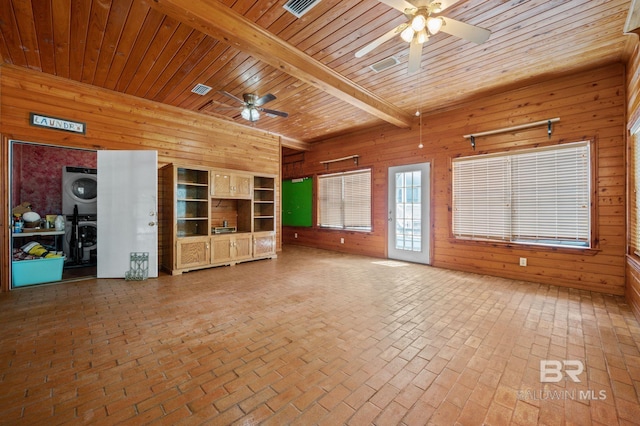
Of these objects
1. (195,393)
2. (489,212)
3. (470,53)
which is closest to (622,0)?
(470,53)

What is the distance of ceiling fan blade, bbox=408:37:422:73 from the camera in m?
2.47

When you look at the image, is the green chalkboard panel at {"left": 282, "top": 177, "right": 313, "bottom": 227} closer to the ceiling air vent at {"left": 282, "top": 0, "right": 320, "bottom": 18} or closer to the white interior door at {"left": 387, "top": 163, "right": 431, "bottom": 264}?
the white interior door at {"left": 387, "top": 163, "right": 431, "bottom": 264}

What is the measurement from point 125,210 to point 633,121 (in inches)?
273

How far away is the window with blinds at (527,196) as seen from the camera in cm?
373

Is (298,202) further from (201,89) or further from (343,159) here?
(201,89)

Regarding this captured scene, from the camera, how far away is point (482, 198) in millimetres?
4574

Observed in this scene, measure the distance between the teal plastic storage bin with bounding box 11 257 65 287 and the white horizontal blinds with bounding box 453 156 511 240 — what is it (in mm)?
6629

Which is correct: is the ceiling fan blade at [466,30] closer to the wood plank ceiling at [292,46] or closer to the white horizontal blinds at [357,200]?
the wood plank ceiling at [292,46]

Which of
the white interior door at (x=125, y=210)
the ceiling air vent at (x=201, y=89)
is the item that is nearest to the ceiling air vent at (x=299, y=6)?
the ceiling air vent at (x=201, y=89)

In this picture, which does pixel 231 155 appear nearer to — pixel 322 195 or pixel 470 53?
pixel 322 195

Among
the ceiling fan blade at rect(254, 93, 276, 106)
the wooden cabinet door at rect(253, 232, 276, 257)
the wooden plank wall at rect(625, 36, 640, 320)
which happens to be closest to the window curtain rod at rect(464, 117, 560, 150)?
the wooden plank wall at rect(625, 36, 640, 320)

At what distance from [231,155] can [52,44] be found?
311 centimetres

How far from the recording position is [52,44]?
3.09m

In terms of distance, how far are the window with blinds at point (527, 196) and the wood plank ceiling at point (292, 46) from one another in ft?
3.84
